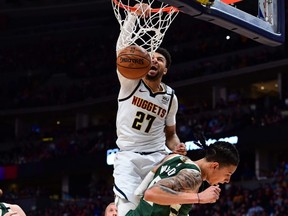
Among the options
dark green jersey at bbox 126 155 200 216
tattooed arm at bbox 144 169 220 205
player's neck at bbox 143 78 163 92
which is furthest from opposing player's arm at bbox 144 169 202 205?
player's neck at bbox 143 78 163 92

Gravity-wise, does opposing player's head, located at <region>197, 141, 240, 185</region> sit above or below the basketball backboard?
below

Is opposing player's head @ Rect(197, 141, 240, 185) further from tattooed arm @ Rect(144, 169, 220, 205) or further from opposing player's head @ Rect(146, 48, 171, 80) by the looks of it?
opposing player's head @ Rect(146, 48, 171, 80)

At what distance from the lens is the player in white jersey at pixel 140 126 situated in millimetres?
5934

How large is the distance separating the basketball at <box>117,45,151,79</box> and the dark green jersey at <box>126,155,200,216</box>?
3.45 ft

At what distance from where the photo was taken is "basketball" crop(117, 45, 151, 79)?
5.82 meters

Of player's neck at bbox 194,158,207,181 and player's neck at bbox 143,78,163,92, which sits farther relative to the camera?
player's neck at bbox 143,78,163,92

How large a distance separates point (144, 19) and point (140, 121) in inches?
46.3

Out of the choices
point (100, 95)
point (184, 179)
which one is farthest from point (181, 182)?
point (100, 95)

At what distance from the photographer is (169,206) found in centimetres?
495

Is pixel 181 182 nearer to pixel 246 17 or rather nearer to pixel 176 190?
pixel 176 190

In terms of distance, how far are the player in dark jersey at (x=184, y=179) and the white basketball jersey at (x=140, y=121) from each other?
2.85ft

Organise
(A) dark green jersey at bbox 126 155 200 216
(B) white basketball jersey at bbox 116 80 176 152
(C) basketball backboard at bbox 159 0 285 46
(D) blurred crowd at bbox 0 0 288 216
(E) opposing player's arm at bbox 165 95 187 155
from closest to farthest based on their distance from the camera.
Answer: (A) dark green jersey at bbox 126 155 200 216, (C) basketball backboard at bbox 159 0 285 46, (B) white basketball jersey at bbox 116 80 176 152, (E) opposing player's arm at bbox 165 95 187 155, (D) blurred crowd at bbox 0 0 288 216

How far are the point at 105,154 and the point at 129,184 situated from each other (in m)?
23.0

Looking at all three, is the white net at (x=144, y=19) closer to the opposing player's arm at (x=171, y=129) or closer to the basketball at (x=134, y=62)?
the basketball at (x=134, y=62)
